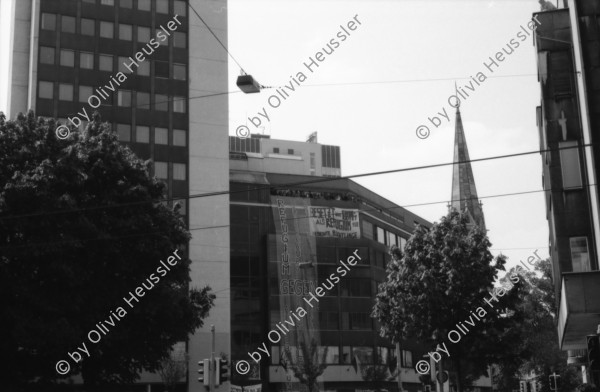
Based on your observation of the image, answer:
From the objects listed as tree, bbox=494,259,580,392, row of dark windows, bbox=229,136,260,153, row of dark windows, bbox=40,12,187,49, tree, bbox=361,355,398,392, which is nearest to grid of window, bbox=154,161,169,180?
row of dark windows, bbox=40,12,187,49

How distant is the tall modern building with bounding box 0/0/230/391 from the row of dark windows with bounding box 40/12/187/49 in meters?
0.09

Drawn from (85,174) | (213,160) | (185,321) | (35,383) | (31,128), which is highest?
(213,160)

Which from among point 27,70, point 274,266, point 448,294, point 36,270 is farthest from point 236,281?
point 36,270

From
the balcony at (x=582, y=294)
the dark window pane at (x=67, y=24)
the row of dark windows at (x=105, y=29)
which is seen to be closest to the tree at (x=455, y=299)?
→ the balcony at (x=582, y=294)

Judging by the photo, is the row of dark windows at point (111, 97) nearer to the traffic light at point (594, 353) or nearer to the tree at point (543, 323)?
the tree at point (543, 323)

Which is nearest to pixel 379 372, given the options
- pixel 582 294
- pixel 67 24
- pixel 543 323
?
pixel 543 323

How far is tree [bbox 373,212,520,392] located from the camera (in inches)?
1524

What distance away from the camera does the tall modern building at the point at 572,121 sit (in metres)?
29.2

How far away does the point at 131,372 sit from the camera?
117ft

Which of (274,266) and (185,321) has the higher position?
(274,266)

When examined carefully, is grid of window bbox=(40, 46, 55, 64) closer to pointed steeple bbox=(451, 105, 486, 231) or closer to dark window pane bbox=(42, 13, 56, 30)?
dark window pane bbox=(42, 13, 56, 30)

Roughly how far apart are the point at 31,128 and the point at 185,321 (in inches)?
400

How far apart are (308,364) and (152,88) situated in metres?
27.9

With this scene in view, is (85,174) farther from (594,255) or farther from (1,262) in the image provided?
(594,255)
